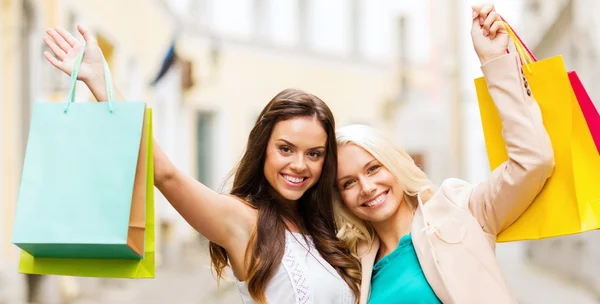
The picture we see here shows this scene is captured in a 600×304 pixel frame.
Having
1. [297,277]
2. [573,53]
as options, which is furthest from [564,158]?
[573,53]

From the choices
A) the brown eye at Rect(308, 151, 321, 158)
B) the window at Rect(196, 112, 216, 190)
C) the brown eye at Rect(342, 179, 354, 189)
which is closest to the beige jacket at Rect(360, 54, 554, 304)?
the brown eye at Rect(342, 179, 354, 189)

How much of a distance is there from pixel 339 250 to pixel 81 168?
3.19 feet

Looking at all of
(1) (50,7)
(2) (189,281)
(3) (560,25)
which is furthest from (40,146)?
(2) (189,281)

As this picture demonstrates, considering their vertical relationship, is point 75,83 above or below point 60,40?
below

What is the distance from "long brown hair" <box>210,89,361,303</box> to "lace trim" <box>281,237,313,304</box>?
0.9 inches

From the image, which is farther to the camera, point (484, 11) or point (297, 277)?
point (297, 277)

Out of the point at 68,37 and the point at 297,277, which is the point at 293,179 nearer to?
the point at 297,277

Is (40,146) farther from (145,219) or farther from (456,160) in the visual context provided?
(456,160)

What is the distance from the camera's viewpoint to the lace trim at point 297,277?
7.17 feet

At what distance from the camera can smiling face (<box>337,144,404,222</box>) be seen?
2318mm

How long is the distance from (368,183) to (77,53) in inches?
38.1

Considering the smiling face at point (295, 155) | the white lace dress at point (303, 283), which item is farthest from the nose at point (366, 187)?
the white lace dress at point (303, 283)

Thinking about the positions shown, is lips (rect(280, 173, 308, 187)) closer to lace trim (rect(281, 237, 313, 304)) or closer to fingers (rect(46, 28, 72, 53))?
lace trim (rect(281, 237, 313, 304))

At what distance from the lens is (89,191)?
5.58 feet
